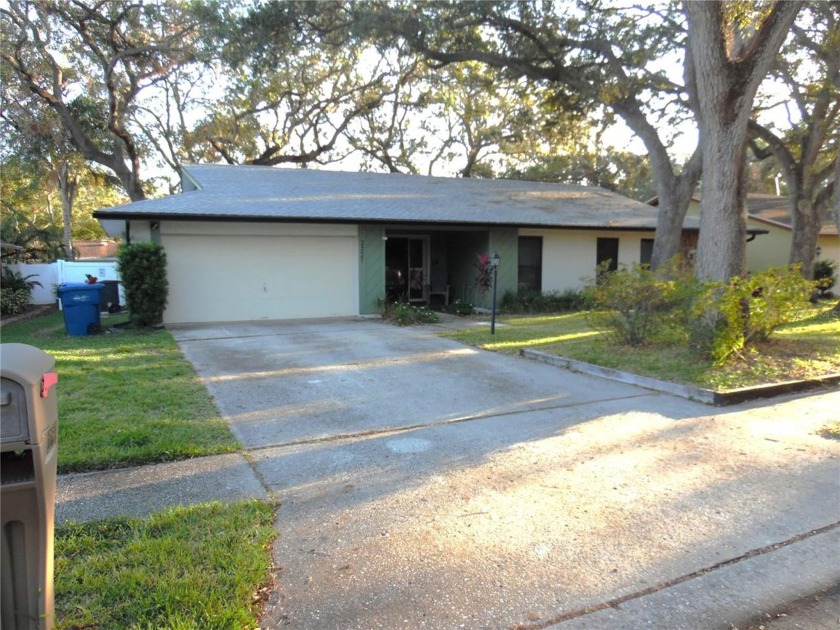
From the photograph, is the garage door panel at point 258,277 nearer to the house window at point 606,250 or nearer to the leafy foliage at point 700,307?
the leafy foliage at point 700,307

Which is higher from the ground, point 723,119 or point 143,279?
point 723,119

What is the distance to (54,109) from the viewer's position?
21188 mm

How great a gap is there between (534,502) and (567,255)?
46.4 feet

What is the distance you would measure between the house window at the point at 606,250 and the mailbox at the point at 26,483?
17167 millimetres

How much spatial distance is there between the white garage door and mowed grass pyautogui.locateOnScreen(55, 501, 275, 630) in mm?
10135

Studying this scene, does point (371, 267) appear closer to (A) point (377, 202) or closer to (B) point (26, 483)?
(A) point (377, 202)

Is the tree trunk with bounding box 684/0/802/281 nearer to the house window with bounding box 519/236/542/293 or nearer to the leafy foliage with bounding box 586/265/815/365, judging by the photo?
the leafy foliage with bounding box 586/265/815/365

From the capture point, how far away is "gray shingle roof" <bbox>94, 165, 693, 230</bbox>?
12693 mm

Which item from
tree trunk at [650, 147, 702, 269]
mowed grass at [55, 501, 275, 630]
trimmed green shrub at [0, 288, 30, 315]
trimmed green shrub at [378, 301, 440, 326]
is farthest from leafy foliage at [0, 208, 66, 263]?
tree trunk at [650, 147, 702, 269]

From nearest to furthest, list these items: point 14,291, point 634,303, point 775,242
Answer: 1. point 634,303
2. point 14,291
3. point 775,242

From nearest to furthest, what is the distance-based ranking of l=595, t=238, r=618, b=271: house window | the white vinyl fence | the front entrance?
the front entrance → l=595, t=238, r=618, b=271: house window → the white vinyl fence

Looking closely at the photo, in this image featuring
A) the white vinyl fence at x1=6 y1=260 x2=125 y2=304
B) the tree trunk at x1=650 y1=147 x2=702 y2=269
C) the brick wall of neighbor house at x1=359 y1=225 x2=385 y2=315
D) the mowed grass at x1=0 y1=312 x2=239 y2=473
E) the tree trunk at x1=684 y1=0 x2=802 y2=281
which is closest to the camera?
the mowed grass at x1=0 y1=312 x2=239 y2=473

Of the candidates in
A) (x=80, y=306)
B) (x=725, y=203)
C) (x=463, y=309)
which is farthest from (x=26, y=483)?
(x=463, y=309)

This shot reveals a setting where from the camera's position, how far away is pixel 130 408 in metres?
5.80
